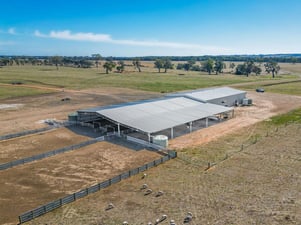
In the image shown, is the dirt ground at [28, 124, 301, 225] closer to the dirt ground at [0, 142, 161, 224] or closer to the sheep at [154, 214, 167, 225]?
the sheep at [154, 214, 167, 225]

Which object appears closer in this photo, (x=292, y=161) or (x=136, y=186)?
(x=136, y=186)

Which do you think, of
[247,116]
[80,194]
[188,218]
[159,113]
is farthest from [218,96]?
[80,194]

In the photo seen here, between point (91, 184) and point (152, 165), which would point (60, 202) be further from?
point (152, 165)

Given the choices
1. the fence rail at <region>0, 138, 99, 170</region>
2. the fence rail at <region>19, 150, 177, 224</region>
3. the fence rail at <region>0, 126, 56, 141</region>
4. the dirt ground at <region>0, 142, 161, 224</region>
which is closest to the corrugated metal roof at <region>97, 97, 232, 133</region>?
the dirt ground at <region>0, 142, 161, 224</region>

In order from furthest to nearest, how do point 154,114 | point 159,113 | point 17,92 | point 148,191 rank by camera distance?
point 17,92
point 159,113
point 154,114
point 148,191

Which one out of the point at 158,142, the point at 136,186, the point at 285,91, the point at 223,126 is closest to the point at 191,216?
the point at 136,186

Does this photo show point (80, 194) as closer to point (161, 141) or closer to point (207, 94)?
point (161, 141)
